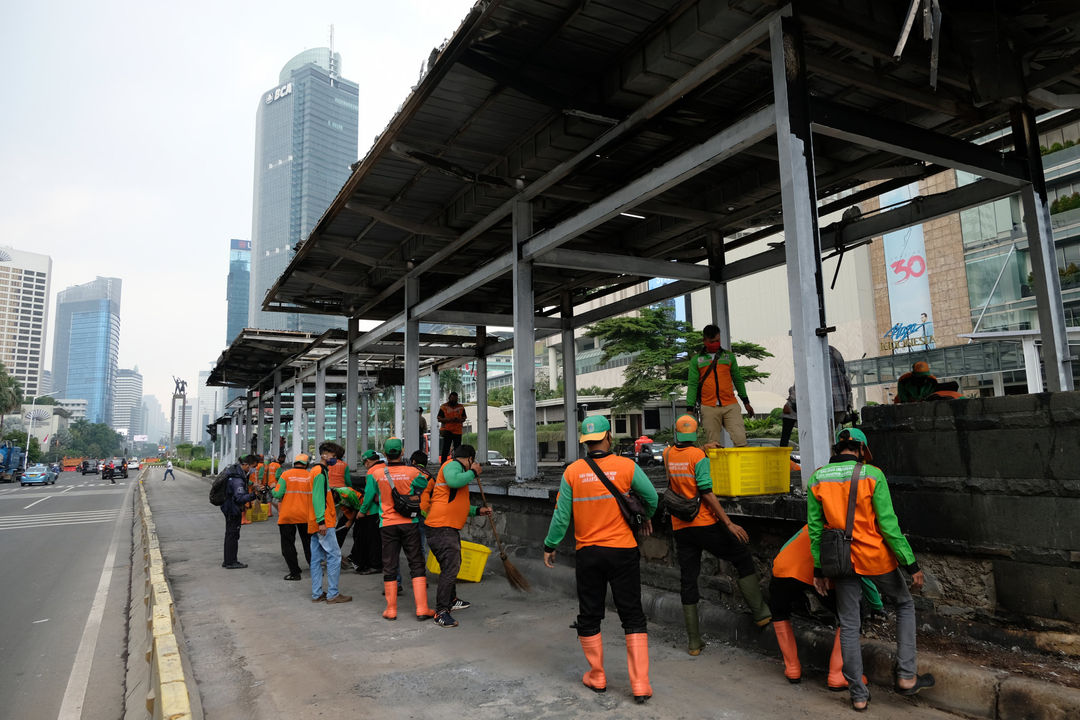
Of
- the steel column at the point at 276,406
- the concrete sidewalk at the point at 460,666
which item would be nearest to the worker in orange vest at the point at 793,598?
the concrete sidewalk at the point at 460,666

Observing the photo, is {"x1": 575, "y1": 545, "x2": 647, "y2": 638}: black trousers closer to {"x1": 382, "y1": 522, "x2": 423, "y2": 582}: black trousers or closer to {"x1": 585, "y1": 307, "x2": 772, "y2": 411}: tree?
{"x1": 382, "y1": 522, "x2": 423, "y2": 582}: black trousers

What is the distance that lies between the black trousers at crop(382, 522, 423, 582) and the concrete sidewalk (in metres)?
0.51

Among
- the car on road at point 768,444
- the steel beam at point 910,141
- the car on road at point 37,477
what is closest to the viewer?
the steel beam at point 910,141

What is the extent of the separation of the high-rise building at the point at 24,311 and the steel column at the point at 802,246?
17298 centimetres

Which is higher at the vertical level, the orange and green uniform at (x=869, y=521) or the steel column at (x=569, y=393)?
the steel column at (x=569, y=393)

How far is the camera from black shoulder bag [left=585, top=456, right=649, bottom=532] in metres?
4.39

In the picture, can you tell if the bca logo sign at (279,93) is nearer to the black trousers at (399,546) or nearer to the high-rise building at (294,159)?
the high-rise building at (294,159)

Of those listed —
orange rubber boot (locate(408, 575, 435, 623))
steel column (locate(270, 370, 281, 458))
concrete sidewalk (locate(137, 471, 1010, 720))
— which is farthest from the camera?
steel column (locate(270, 370, 281, 458))

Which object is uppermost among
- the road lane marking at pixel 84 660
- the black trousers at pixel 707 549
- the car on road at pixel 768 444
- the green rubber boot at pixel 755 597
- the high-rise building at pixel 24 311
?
the high-rise building at pixel 24 311

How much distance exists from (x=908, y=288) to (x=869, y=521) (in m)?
39.5

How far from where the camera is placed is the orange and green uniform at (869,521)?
3.72m

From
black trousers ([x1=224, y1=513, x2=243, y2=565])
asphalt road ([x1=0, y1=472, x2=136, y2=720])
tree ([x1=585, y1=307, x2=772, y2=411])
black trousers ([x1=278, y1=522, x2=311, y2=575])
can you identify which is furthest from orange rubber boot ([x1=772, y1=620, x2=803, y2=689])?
tree ([x1=585, y1=307, x2=772, y2=411])

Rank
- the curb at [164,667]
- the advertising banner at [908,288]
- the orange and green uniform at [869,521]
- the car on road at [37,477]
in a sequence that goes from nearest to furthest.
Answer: the orange and green uniform at [869,521], the curb at [164,667], the advertising banner at [908,288], the car on road at [37,477]

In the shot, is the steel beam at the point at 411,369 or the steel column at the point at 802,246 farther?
the steel beam at the point at 411,369
